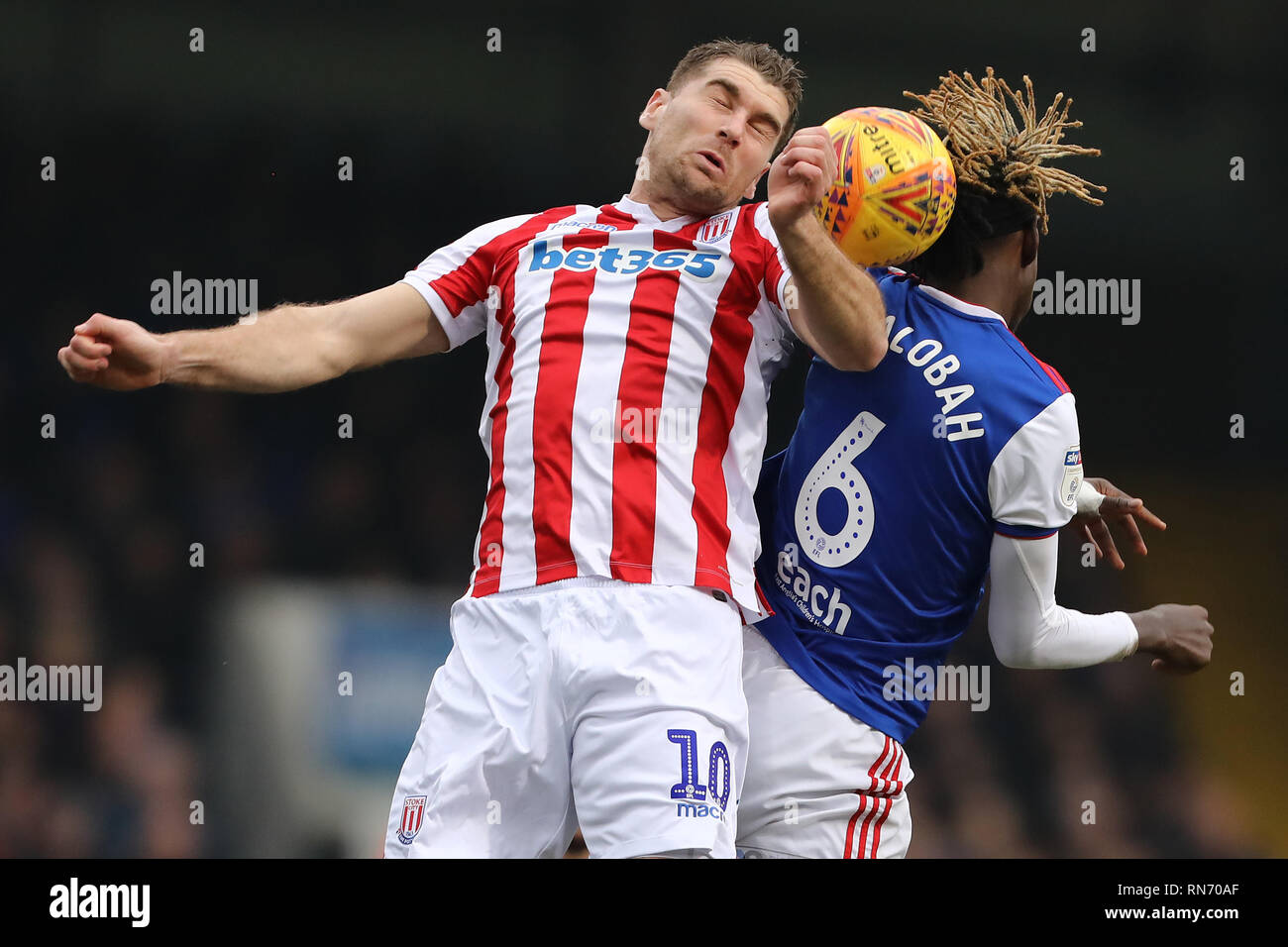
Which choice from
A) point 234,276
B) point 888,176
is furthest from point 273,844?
point 888,176

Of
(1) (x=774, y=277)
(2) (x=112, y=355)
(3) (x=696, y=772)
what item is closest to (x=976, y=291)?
(1) (x=774, y=277)

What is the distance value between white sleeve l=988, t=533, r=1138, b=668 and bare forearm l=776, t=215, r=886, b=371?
0.48 metres

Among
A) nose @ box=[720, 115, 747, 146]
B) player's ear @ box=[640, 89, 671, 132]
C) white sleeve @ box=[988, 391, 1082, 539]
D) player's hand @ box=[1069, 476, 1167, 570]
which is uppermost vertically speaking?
player's ear @ box=[640, 89, 671, 132]

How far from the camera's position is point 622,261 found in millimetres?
3131

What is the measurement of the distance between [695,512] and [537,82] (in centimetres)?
381

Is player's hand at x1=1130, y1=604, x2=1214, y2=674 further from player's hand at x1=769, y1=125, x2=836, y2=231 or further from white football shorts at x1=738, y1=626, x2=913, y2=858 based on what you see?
player's hand at x1=769, y1=125, x2=836, y2=231

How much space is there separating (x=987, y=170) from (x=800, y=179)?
63cm

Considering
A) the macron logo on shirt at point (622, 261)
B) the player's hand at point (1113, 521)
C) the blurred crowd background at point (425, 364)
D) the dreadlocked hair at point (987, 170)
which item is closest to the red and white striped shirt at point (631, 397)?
the macron logo on shirt at point (622, 261)

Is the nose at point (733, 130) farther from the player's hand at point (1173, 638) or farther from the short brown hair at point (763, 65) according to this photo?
the player's hand at point (1173, 638)

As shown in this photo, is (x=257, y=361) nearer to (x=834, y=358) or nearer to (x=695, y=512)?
(x=695, y=512)

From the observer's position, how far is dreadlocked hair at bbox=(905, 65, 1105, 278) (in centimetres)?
306

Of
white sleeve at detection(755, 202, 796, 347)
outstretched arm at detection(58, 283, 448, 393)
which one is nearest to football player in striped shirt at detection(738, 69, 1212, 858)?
white sleeve at detection(755, 202, 796, 347)

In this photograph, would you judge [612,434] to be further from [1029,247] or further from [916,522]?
[1029,247]

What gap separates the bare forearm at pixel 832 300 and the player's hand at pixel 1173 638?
34.8 inches
